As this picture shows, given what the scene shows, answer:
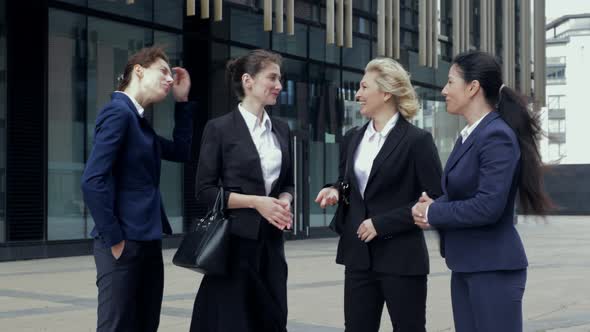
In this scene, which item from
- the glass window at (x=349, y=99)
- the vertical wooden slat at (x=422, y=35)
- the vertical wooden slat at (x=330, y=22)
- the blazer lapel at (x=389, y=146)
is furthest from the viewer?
the glass window at (x=349, y=99)

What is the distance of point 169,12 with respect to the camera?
1808 centimetres

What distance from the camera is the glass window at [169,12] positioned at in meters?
17.8

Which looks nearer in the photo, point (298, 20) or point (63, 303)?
point (63, 303)

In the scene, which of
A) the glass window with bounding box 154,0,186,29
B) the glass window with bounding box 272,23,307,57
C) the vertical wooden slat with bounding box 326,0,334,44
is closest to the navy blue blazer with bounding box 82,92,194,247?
the glass window with bounding box 154,0,186,29

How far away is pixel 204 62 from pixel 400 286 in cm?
1496

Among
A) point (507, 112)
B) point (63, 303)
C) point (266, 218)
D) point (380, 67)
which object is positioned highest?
point (380, 67)

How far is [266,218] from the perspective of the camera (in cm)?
439

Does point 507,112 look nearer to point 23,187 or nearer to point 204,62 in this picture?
point 23,187

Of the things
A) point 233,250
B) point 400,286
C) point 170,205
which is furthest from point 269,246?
point 170,205

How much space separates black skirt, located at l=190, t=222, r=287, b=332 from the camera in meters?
4.47

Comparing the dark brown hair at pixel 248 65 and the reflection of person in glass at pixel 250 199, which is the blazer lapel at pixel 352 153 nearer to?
the reflection of person in glass at pixel 250 199

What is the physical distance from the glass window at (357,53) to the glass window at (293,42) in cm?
176

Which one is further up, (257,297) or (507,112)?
(507,112)

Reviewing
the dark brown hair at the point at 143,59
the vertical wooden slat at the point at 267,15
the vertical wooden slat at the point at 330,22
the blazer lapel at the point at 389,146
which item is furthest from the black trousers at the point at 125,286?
the vertical wooden slat at the point at 330,22
